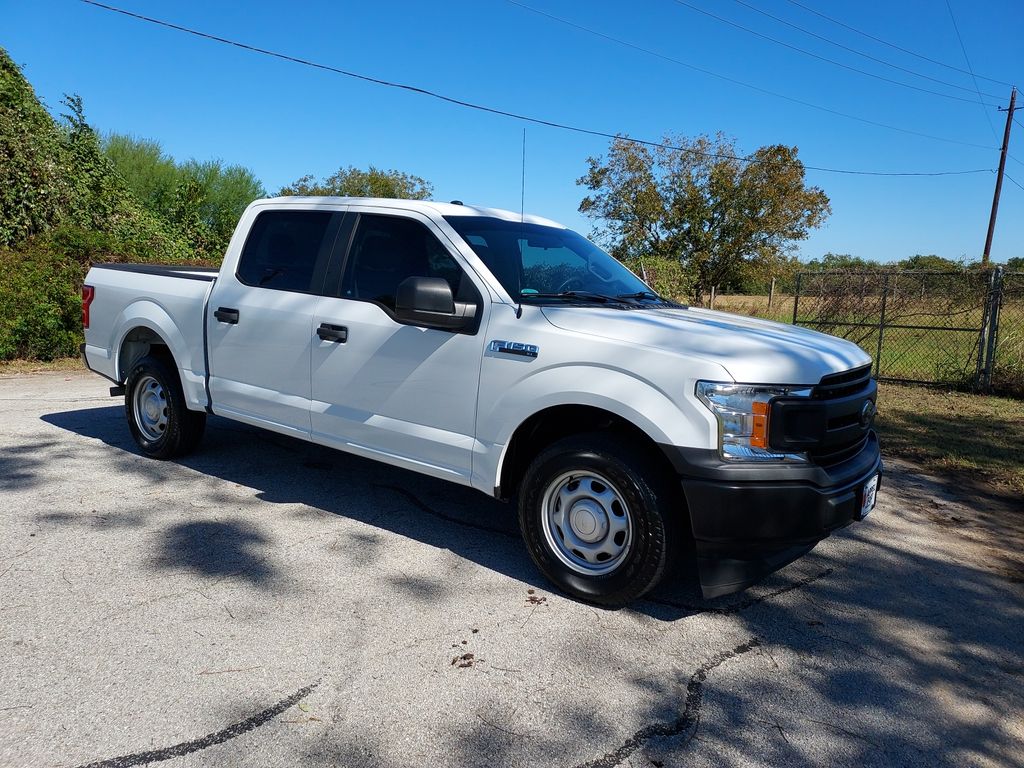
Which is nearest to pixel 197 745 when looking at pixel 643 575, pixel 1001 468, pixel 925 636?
pixel 643 575

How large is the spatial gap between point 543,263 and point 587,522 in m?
1.64

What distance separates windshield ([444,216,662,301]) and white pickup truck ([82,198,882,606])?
0.01 metres

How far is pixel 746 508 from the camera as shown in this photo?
331cm

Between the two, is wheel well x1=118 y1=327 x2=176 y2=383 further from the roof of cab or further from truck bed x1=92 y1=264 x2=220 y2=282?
the roof of cab

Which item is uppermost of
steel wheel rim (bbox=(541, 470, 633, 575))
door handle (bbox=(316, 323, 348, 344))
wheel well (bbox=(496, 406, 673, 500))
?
door handle (bbox=(316, 323, 348, 344))

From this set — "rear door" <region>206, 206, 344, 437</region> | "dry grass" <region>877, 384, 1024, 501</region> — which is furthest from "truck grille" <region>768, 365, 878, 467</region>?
"dry grass" <region>877, 384, 1024, 501</region>

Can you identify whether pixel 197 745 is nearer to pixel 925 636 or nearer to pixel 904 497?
pixel 925 636

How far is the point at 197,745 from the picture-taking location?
8.62 ft

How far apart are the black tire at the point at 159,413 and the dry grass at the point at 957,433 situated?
6.29 meters

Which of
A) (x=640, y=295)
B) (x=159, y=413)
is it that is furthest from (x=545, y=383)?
(x=159, y=413)

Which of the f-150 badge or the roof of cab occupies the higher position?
the roof of cab

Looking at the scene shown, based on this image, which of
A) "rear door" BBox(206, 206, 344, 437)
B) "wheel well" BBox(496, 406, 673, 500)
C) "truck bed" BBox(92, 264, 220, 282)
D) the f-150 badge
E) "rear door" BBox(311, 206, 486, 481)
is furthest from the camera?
"truck bed" BBox(92, 264, 220, 282)

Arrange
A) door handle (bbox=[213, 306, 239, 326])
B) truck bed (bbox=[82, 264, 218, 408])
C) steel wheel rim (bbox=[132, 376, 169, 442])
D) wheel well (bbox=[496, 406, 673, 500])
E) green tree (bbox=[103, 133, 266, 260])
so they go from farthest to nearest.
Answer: green tree (bbox=[103, 133, 266, 260])
steel wheel rim (bbox=[132, 376, 169, 442])
truck bed (bbox=[82, 264, 218, 408])
door handle (bbox=[213, 306, 239, 326])
wheel well (bbox=[496, 406, 673, 500])

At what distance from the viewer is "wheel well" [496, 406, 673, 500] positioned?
3682 millimetres
